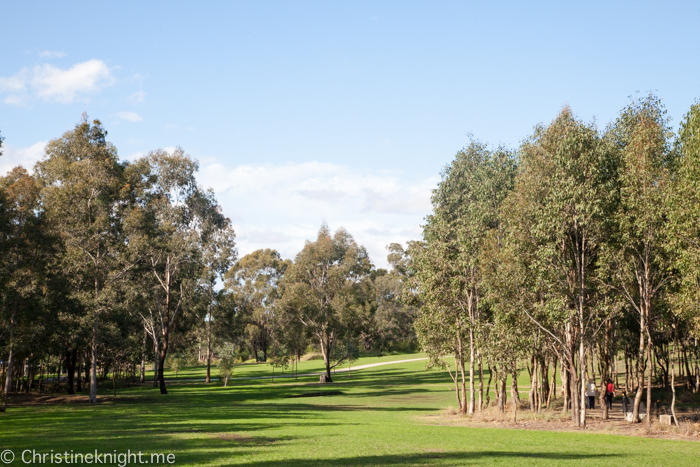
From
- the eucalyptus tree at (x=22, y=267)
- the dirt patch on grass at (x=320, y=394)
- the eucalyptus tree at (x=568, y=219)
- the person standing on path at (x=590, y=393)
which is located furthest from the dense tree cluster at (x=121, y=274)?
the person standing on path at (x=590, y=393)

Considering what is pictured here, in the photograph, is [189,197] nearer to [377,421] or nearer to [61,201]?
[61,201]

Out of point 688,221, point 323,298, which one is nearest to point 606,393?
point 688,221

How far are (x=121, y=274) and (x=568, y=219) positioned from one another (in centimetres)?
3631

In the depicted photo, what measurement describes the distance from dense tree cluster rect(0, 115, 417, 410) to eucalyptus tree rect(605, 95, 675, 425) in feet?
114

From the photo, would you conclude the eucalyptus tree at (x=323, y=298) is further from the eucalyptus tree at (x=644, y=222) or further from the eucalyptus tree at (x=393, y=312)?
the eucalyptus tree at (x=644, y=222)

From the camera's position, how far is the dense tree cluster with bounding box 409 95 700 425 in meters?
26.3

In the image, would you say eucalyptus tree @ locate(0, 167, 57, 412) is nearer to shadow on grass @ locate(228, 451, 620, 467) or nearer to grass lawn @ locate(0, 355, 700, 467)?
grass lawn @ locate(0, 355, 700, 467)

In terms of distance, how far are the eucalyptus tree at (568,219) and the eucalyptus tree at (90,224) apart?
31508 millimetres

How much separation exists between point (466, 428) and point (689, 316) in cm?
Answer: 1144

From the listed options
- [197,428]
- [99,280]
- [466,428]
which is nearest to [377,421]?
[466,428]

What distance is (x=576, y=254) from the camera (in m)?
29.3

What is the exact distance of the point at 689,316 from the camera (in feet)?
85.3

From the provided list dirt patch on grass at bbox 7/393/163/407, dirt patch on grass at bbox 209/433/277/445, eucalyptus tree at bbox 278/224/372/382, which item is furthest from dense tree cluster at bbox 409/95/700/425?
eucalyptus tree at bbox 278/224/372/382

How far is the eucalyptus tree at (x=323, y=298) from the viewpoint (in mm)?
74125
